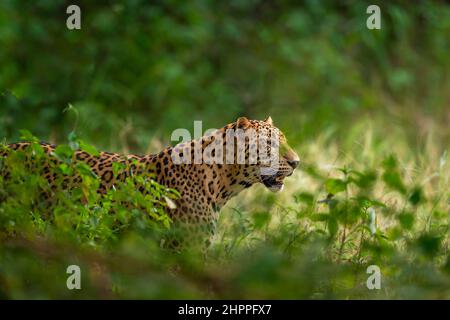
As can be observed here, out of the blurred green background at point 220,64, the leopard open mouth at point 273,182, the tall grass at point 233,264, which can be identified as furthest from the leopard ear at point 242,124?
the blurred green background at point 220,64

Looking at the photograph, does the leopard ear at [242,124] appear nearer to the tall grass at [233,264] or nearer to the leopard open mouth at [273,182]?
the leopard open mouth at [273,182]

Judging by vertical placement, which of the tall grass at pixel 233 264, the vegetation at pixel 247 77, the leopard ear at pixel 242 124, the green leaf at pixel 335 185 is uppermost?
the vegetation at pixel 247 77

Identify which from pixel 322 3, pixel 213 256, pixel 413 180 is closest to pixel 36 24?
pixel 322 3

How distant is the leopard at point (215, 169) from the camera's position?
6469 millimetres

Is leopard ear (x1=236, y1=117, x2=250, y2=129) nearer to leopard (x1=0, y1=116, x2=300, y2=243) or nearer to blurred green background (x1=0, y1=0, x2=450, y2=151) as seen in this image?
leopard (x1=0, y1=116, x2=300, y2=243)

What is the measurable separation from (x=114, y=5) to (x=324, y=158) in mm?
4808

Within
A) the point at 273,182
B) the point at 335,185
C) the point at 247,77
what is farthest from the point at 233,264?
the point at 247,77

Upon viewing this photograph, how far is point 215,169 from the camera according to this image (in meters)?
6.55

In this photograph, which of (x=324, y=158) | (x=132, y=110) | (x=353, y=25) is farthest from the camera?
(x=353, y=25)

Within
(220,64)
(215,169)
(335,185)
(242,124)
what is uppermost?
(220,64)

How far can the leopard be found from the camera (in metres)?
6.47

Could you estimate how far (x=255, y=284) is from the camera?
393cm

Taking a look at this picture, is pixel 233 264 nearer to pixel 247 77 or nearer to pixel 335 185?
pixel 335 185

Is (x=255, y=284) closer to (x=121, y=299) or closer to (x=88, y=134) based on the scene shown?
(x=121, y=299)
